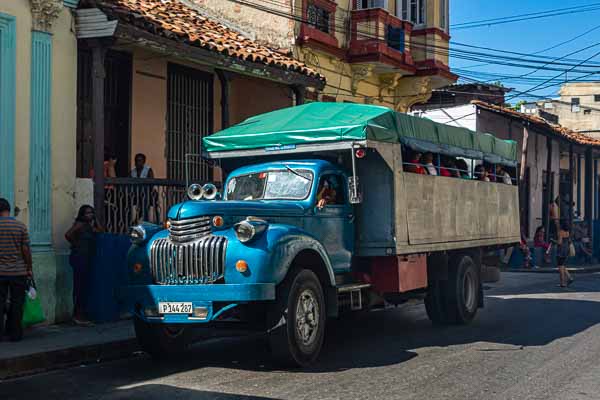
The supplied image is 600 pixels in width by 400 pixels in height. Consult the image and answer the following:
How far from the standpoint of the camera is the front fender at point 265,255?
804 cm

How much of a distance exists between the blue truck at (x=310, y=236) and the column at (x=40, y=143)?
2.29m

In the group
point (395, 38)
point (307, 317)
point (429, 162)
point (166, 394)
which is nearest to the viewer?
point (166, 394)

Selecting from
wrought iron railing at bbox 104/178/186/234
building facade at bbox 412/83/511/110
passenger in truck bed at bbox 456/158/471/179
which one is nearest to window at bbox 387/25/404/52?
building facade at bbox 412/83/511/110

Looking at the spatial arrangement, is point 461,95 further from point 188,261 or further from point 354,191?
point 188,261

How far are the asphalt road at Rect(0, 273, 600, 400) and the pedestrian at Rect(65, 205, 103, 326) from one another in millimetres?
2074

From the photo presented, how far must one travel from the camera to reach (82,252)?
11.2 meters

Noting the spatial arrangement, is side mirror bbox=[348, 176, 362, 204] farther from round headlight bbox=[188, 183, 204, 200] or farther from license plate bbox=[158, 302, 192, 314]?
license plate bbox=[158, 302, 192, 314]

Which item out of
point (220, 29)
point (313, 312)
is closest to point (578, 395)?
point (313, 312)

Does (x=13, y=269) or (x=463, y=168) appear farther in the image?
(x=463, y=168)

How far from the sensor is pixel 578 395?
713 cm

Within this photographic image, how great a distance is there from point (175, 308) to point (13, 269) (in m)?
2.55

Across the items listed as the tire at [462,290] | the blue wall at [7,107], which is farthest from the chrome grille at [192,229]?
the tire at [462,290]

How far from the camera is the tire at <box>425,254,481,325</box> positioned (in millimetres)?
11867

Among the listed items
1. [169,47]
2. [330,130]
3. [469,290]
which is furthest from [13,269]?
[469,290]
